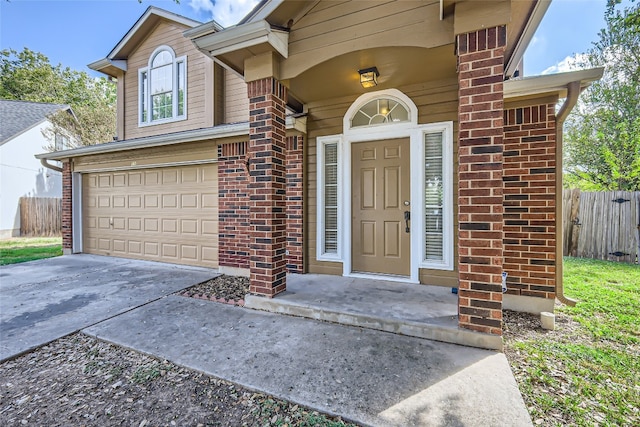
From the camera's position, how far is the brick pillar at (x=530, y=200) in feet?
10.1

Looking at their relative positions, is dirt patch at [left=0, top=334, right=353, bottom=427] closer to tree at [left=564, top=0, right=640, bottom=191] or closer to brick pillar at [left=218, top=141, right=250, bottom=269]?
brick pillar at [left=218, top=141, right=250, bottom=269]

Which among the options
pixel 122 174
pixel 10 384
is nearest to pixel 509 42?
pixel 10 384

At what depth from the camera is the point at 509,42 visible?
9.09 ft

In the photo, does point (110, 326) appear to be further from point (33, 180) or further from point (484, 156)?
point (33, 180)

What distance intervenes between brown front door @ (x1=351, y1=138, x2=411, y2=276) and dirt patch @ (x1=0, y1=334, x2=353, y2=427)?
2.60 m

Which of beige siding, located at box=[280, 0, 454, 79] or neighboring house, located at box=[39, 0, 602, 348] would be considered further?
beige siding, located at box=[280, 0, 454, 79]

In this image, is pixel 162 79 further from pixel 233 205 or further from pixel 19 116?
pixel 19 116

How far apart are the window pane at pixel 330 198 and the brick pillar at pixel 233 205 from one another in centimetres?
138

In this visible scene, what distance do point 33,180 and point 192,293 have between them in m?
14.1

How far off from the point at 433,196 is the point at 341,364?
254cm

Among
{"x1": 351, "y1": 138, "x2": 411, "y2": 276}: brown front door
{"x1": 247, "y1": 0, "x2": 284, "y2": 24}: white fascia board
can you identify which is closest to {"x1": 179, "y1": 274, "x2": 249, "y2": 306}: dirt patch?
{"x1": 351, "y1": 138, "x2": 411, "y2": 276}: brown front door

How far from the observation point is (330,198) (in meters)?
4.37

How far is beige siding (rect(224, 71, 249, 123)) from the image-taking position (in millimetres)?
6148

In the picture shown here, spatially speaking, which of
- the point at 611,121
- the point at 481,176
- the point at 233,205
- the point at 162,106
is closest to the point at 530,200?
the point at 481,176
